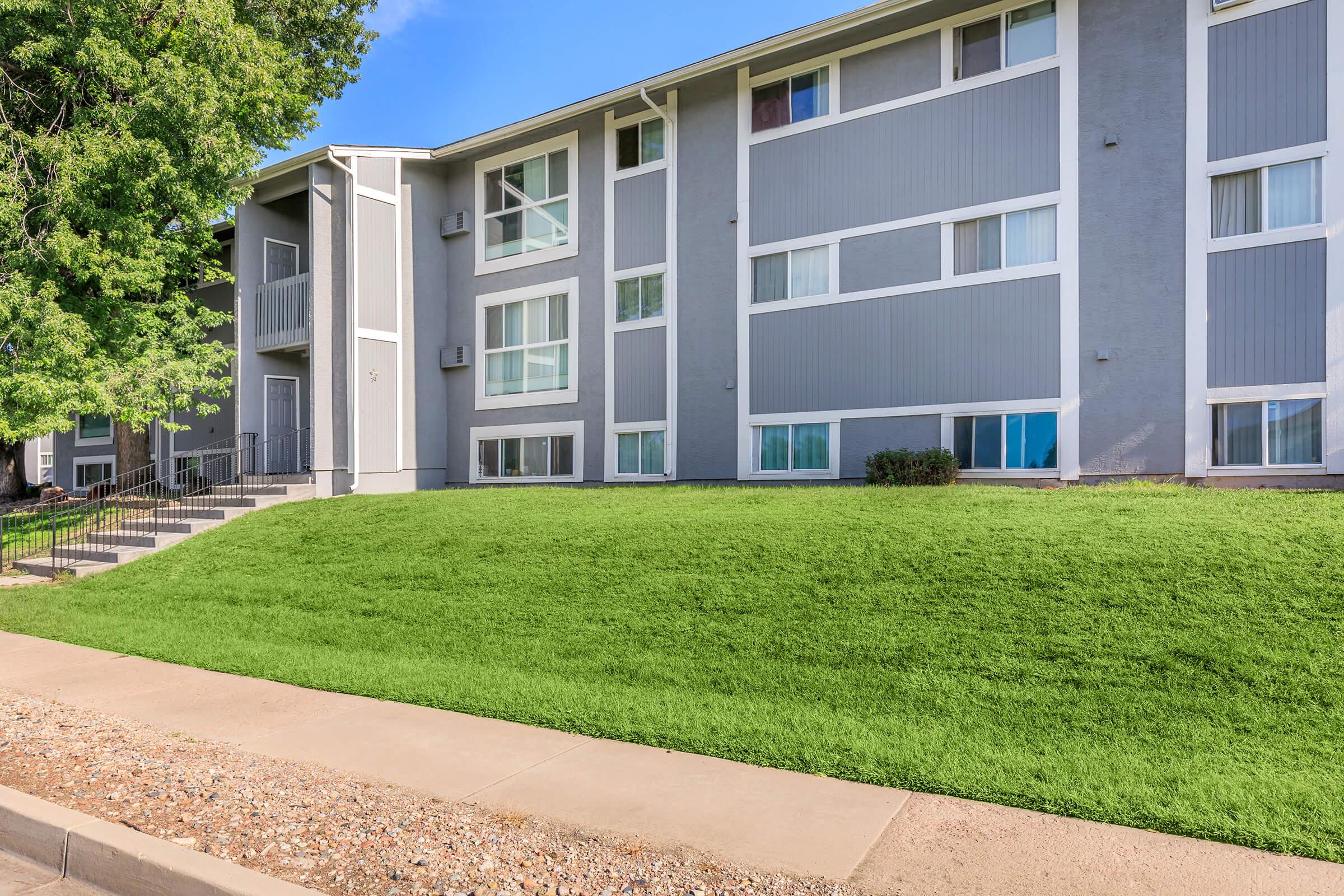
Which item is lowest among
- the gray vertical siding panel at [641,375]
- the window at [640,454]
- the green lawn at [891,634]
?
the green lawn at [891,634]

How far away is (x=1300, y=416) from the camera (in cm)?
1162

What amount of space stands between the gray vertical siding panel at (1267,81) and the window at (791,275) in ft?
19.5

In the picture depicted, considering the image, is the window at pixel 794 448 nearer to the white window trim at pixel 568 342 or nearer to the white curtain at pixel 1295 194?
the white window trim at pixel 568 342

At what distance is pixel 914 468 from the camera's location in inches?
533

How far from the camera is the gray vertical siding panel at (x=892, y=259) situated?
1420 centimetres

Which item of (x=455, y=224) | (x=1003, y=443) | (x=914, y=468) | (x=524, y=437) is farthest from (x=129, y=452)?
(x=1003, y=443)

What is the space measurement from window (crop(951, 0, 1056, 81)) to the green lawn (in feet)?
23.8

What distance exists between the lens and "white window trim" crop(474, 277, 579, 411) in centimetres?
1800

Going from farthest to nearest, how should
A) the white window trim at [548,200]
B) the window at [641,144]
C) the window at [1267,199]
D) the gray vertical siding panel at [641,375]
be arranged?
the white window trim at [548,200] → the window at [641,144] → the gray vertical siding panel at [641,375] → the window at [1267,199]

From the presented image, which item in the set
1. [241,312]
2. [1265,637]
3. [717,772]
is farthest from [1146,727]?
[241,312]

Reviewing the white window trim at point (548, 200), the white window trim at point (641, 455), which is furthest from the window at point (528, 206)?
the white window trim at point (641, 455)

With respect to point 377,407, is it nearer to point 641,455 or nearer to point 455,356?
point 455,356

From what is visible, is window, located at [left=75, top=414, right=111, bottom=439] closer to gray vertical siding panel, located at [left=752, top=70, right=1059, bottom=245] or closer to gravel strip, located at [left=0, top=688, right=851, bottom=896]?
gray vertical siding panel, located at [left=752, top=70, right=1059, bottom=245]

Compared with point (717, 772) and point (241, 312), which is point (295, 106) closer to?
point (241, 312)
